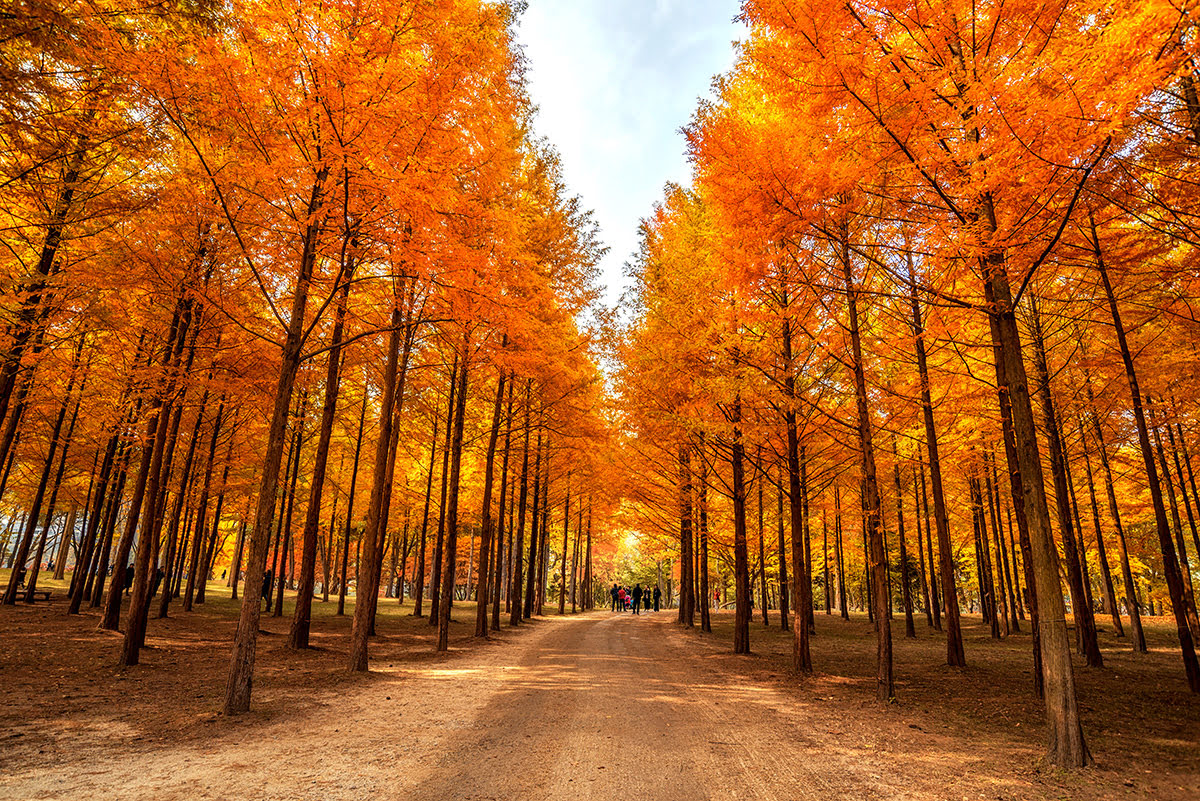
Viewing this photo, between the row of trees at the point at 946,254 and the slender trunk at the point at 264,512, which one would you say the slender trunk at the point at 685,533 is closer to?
the row of trees at the point at 946,254

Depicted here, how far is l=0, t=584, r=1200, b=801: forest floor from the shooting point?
395 centimetres

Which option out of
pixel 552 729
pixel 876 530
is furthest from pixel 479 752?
pixel 876 530

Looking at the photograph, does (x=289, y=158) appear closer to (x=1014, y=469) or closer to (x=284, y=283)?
(x=284, y=283)

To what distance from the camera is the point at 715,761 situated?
4.53 m

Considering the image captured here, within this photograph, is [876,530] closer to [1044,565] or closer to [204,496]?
[1044,565]

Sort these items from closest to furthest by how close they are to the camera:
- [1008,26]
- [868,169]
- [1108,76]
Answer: [1108,76], [1008,26], [868,169]

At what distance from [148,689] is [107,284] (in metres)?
6.13

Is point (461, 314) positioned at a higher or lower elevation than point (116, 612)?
higher

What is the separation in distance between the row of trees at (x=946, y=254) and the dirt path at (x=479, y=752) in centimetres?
249

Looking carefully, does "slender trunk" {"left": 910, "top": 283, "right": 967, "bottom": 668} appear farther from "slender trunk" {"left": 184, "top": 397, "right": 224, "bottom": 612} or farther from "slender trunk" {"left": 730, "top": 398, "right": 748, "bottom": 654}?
"slender trunk" {"left": 184, "top": 397, "right": 224, "bottom": 612}

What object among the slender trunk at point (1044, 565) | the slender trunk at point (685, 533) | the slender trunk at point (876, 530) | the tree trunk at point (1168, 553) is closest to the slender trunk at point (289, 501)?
the slender trunk at point (685, 533)

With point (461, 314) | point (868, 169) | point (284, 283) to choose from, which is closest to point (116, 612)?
point (284, 283)

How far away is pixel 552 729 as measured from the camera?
5441mm

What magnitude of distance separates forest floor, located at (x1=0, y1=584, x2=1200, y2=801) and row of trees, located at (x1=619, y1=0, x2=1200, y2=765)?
2.95 feet
